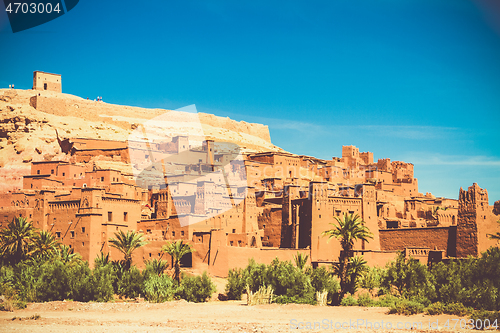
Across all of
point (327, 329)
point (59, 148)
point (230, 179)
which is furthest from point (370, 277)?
point (59, 148)

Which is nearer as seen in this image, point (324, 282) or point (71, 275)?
point (324, 282)

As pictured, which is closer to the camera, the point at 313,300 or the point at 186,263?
the point at 313,300

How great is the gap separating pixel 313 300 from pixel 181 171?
98.8ft

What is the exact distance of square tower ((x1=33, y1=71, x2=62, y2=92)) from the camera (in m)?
99.6

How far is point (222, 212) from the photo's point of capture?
4778 centimetres

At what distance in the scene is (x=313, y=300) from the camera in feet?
121

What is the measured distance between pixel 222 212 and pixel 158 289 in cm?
1026

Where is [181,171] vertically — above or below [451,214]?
above

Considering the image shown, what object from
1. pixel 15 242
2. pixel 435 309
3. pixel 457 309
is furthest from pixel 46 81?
pixel 457 309

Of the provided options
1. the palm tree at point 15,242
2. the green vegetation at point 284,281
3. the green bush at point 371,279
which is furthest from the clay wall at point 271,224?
the palm tree at point 15,242

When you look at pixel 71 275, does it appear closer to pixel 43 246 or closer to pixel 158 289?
pixel 43 246

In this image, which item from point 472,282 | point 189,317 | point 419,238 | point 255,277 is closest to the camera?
point 189,317

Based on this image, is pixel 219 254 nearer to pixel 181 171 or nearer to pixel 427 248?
pixel 427 248

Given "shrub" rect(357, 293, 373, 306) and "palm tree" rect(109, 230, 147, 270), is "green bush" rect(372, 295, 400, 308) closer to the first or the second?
"shrub" rect(357, 293, 373, 306)
